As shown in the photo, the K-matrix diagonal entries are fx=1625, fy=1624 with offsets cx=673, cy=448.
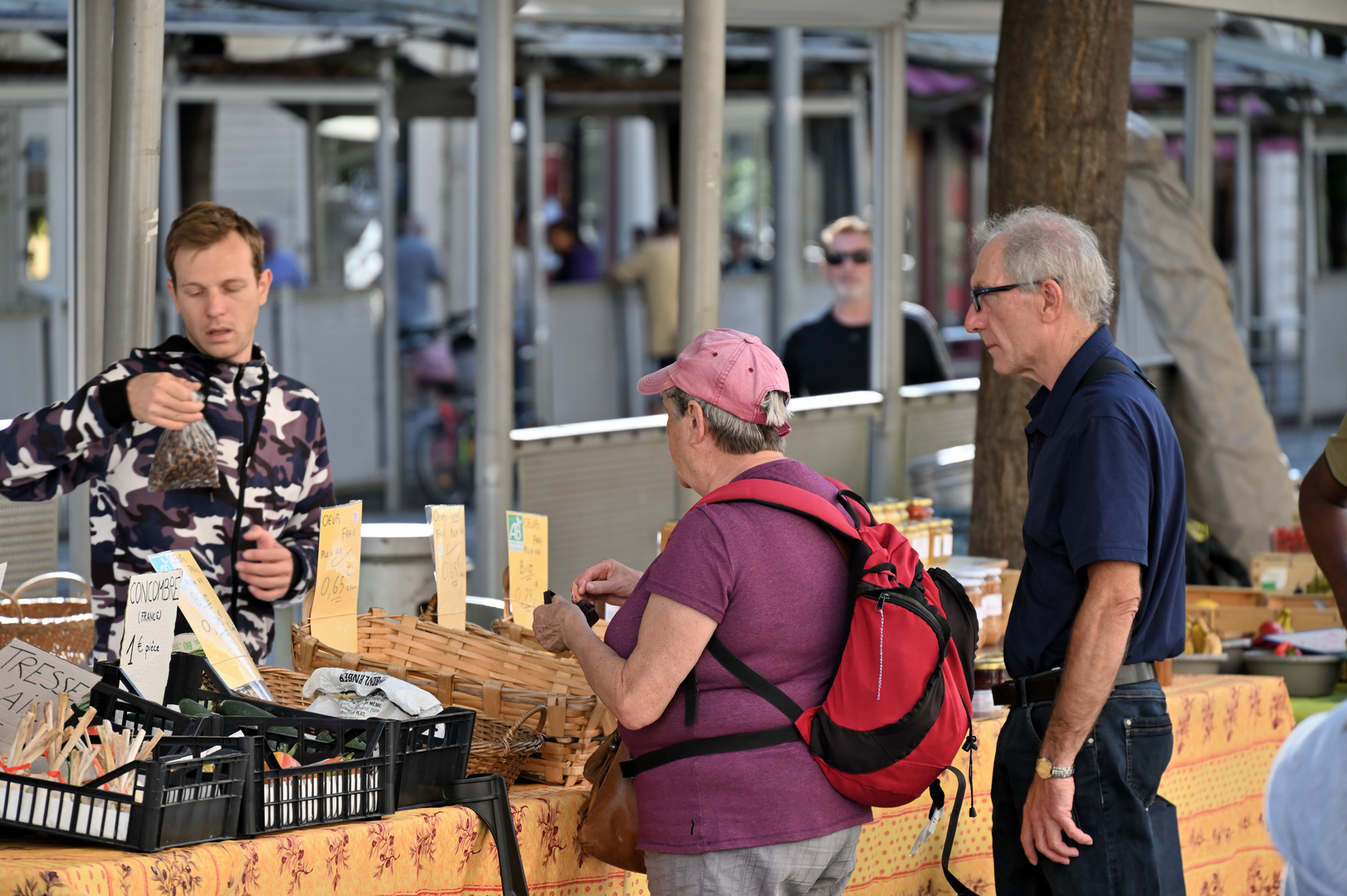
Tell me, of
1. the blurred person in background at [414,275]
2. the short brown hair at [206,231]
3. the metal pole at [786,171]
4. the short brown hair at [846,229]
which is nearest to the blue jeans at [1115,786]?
the short brown hair at [206,231]

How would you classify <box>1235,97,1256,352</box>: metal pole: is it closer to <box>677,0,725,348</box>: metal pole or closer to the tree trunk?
the tree trunk

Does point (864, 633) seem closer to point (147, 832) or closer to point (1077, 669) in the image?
point (1077, 669)

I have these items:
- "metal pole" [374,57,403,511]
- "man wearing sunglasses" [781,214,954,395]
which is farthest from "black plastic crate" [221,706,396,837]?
"metal pole" [374,57,403,511]

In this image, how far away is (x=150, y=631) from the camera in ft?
9.21

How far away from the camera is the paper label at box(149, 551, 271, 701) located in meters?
2.93

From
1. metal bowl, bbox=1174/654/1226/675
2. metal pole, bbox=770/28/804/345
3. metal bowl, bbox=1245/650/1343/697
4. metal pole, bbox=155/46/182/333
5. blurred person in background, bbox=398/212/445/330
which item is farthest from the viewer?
blurred person in background, bbox=398/212/445/330

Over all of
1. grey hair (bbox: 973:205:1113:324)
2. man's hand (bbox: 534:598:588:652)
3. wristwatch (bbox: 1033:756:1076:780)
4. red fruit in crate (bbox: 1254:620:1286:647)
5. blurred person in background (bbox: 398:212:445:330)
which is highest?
blurred person in background (bbox: 398:212:445:330)

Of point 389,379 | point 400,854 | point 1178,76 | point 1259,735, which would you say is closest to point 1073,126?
point 1259,735

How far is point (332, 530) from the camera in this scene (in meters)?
3.30

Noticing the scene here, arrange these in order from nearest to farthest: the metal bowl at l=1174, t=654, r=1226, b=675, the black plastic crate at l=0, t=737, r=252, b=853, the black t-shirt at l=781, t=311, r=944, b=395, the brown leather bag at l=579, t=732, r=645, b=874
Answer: the black plastic crate at l=0, t=737, r=252, b=853 → the brown leather bag at l=579, t=732, r=645, b=874 → the metal bowl at l=1174, t=654, r=1226, b=675 → the black t-shirt at l=781, t=311, r=944, b=395

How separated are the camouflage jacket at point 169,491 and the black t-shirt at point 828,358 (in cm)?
427

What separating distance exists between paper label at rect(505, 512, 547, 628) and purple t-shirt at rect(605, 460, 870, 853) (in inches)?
41.7

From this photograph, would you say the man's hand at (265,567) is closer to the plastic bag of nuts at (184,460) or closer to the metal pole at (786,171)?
the plastic bag of nuts at (184,460)

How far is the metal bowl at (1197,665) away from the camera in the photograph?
4.66 meters
